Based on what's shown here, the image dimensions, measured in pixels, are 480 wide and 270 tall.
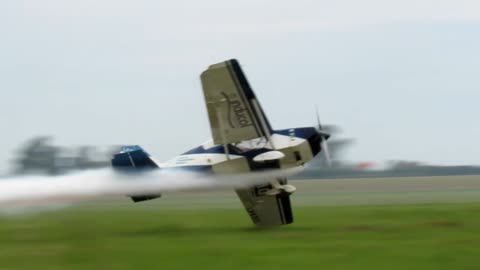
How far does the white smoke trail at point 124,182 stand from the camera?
83.8 ft

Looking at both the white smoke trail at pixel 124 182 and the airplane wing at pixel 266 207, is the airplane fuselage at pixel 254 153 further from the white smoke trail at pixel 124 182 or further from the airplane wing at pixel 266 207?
the airplane wing at pixel 266 207

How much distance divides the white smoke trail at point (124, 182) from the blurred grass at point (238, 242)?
3.03 ft

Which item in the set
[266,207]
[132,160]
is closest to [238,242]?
[266,207]

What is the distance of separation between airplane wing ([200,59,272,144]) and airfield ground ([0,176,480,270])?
9.39 feet

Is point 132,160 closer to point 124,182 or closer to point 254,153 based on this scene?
point 124,182

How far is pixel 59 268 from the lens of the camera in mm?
16641

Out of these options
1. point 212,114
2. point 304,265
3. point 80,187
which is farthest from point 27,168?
point 304,265

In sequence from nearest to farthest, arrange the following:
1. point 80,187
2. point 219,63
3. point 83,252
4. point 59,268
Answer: point 59,268 → point 83,252 → point 219,63 → point 80,187

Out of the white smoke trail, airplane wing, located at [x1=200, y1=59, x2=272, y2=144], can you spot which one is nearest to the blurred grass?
the white smoke trail

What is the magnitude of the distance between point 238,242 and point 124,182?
609 cm

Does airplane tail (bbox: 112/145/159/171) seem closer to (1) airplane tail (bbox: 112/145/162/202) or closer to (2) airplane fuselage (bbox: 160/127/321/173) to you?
(1) airplane tail (bbox: 112/145/162/202)

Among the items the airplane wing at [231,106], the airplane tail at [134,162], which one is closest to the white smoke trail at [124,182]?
the airplane tail at [134,162]

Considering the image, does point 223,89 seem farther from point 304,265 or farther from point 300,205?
point 300,205

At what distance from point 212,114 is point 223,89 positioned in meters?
1.12
